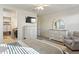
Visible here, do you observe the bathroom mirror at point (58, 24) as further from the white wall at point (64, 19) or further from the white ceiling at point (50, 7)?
the white ceiling at point (50, 7)

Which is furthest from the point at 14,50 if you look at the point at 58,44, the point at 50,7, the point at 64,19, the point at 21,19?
the point at 64,19

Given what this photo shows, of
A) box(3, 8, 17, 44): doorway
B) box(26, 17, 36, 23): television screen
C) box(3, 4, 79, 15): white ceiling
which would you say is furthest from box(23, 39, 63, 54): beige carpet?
box(3, 4, 79, 15): white ceiling

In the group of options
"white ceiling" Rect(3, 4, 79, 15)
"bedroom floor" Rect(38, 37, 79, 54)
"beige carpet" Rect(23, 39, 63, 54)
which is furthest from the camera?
"bedroom floor" Rect(38, 37, 79, 54)

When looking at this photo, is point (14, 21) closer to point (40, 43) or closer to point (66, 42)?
point (40, 43)

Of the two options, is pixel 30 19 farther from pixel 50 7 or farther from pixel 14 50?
pixel 14 50

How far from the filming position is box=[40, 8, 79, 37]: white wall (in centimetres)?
203

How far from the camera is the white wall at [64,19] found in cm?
203

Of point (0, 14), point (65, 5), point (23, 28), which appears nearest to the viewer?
point (65, 5)

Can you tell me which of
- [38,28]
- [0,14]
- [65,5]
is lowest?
[38,28]

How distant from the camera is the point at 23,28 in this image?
2135mm

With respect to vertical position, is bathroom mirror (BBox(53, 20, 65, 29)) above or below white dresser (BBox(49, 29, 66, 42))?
above

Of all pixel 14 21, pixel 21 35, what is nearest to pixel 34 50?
pixel 21 35

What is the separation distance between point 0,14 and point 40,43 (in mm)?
967

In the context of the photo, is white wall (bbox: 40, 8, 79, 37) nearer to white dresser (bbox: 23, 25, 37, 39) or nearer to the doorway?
white dresser (bbox: 23, 25, 37, 39)
